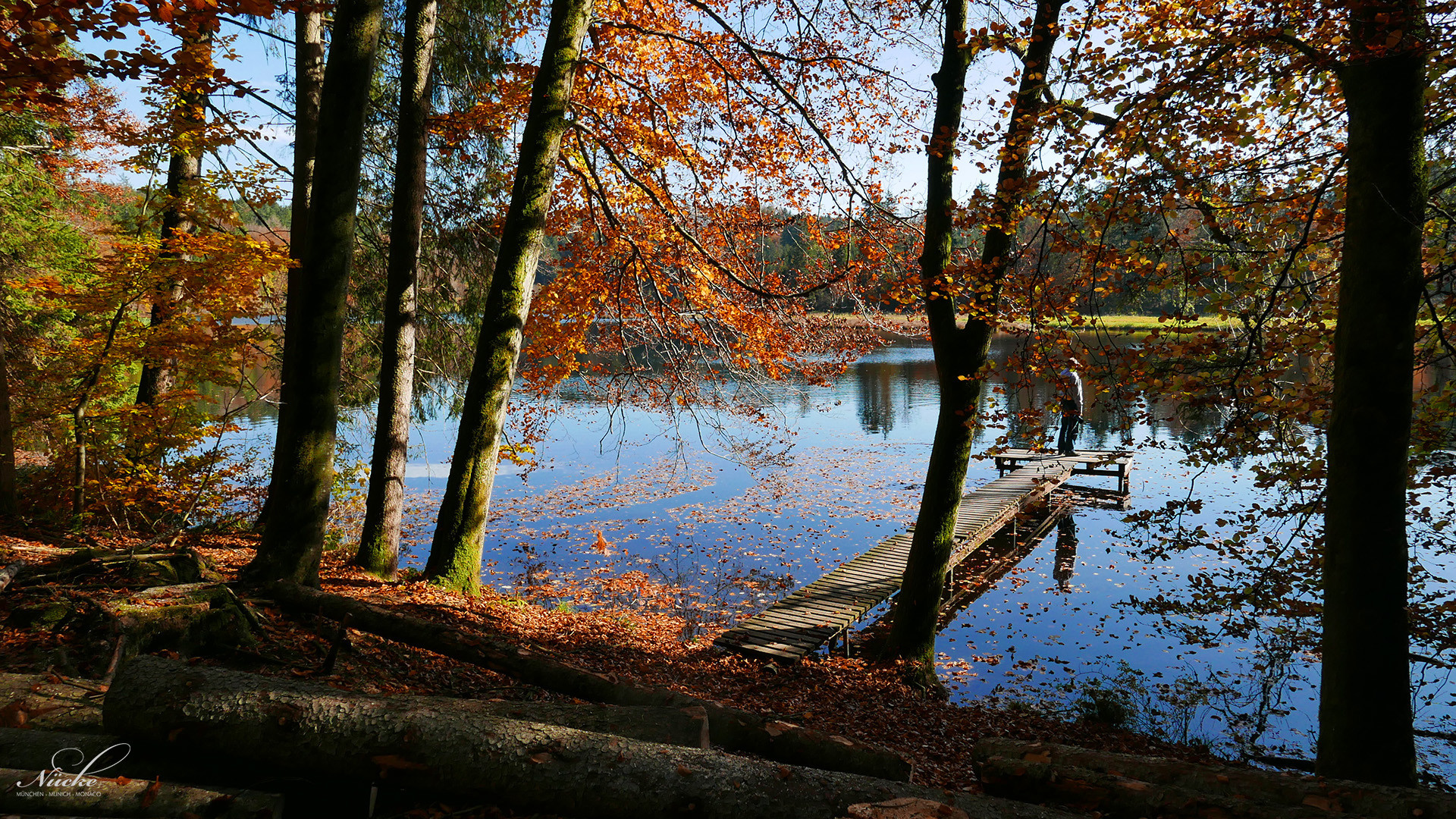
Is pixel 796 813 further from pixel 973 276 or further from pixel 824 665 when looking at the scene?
pixel 824 665

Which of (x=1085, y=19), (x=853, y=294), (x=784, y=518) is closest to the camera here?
(x=1085, y=19)

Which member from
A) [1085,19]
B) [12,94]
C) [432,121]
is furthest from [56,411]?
[1085,19]

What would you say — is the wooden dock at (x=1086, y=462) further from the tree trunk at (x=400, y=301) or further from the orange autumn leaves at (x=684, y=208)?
the tree trunk at (x=400, y=301)

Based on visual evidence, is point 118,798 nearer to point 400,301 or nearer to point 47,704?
point 47,704

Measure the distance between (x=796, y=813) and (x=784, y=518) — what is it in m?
12.2

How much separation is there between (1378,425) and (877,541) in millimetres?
9576

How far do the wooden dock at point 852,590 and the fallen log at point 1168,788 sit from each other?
443 centimetres

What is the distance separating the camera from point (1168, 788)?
9.37 feet

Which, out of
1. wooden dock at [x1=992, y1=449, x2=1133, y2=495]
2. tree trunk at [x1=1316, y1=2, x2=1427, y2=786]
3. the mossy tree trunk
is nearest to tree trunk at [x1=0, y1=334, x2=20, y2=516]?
the mossy tree trunk

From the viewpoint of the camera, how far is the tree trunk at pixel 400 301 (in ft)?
24.6

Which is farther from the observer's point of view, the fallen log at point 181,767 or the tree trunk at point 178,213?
the tree trunk at point 178,213

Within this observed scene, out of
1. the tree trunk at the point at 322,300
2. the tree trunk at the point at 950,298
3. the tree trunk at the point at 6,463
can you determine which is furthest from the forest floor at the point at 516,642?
the tree trunk at the point at 6,463

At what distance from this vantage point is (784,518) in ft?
47.4
